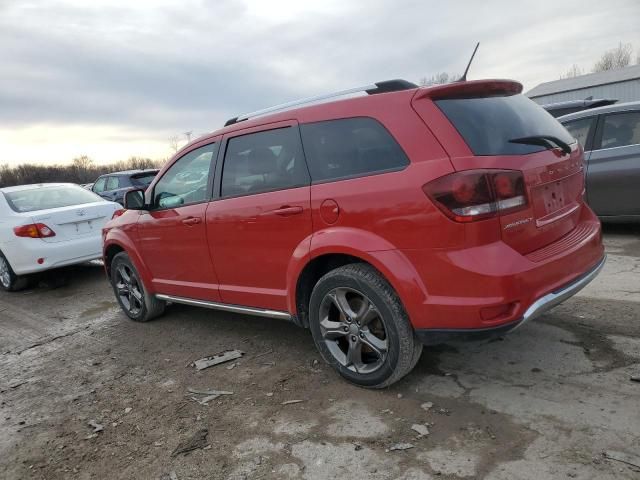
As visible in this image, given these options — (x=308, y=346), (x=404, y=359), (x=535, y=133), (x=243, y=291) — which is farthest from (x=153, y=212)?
(x=535, y=133)

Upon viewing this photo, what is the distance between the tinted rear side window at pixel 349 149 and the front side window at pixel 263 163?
11 cm

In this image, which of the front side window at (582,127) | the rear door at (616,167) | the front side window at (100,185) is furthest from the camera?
the front side window at (100,185)

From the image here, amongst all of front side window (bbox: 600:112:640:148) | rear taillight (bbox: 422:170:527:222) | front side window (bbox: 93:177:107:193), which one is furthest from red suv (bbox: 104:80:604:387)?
front side window (bbox: 93:177:107:193)

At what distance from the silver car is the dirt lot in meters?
1.75

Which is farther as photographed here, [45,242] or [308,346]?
[45,242]

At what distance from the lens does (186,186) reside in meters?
4.31

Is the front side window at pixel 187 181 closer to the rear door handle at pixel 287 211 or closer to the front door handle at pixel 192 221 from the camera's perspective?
the front door handle at pixel 192 221

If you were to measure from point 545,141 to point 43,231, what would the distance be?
6.36 meters

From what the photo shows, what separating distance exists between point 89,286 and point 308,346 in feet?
14.9

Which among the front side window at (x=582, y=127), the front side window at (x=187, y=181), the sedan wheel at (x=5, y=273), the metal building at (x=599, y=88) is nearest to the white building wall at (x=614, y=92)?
the metal building at (x=599, y=88)

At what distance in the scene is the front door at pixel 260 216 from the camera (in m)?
3.29

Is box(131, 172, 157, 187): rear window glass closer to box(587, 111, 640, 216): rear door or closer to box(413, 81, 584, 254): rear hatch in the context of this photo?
box(587, 111, 640, 216): rear door

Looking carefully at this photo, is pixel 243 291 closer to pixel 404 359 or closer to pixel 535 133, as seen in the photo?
pixel 404 359

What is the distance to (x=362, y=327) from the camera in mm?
3100
